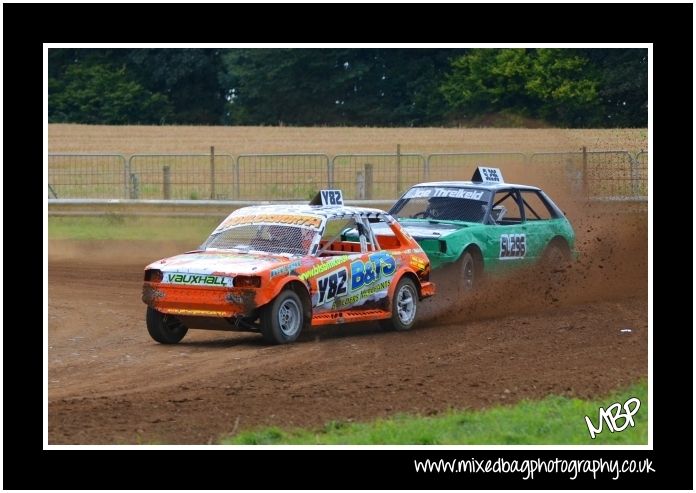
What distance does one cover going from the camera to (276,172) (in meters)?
25.4

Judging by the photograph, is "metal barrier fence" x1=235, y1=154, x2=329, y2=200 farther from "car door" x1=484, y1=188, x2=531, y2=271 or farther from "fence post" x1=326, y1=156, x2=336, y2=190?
"car door" x1=484, y1=188, x2=531, y2=271

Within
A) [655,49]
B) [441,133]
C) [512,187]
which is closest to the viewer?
[655,49]

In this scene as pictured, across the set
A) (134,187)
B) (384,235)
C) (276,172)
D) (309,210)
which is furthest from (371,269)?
(134,187)

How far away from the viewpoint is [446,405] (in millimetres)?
9117

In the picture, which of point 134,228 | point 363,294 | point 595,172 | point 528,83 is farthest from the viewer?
point 528,83

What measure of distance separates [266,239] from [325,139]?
26263 millimetres

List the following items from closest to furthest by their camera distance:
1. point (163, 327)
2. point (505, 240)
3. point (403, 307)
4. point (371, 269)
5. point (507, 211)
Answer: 1. point (163, 327)
2. point (371, 269)
3. point (403, 307)
4. point (505, 240)
5. point (507, 211)

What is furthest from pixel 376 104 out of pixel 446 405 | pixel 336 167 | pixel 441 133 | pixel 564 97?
pixel 446 405

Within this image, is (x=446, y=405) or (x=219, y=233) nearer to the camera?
(x=446, y=405)

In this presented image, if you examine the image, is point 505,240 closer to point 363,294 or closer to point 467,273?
point 467,273

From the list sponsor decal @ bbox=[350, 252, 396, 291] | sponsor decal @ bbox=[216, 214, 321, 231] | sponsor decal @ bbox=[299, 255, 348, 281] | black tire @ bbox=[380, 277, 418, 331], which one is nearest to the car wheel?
black tire @ bbox=[380, 277, 418, 331]

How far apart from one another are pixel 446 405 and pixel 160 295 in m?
3.71

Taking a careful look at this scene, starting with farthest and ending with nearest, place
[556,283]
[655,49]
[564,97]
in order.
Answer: [564,97] < [556,283] < [655,49]

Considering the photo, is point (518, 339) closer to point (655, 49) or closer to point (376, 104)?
point (655, 49)
